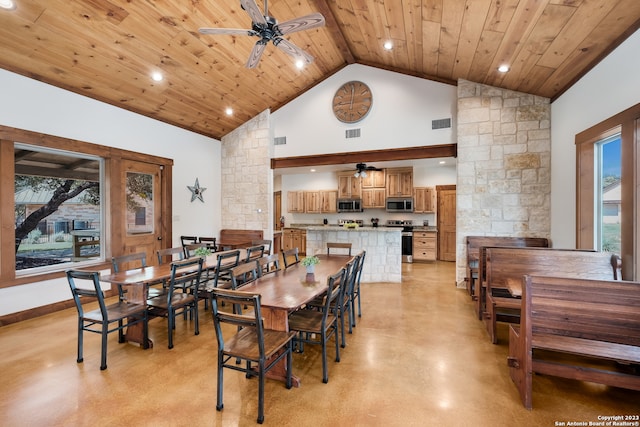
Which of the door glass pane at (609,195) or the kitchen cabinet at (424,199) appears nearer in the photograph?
the door glass pane at (609,195)

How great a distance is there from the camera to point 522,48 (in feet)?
11.6

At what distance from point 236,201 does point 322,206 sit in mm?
2754

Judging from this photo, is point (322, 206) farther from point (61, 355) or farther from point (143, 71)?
point (61, 355)

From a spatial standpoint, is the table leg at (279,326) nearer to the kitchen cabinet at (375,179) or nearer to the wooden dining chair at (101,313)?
the wooden dining chair at (101,313)

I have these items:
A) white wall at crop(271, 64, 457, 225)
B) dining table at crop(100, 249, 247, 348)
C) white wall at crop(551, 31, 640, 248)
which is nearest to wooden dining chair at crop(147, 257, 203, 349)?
dining table at crop(100, 249, 247, 348)

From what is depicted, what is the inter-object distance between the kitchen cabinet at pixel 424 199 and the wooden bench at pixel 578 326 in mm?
5658

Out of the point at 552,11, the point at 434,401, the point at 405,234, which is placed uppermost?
the point at 552,11

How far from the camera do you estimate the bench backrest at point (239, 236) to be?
662 centimetres

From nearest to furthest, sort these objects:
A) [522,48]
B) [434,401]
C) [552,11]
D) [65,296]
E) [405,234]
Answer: [434,401]
[552,11]
[522,48]
[65,296]
[405,234]

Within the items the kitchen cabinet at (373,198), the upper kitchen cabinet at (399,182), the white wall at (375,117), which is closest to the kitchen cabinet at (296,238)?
the kitchen cabinet at (373,198)

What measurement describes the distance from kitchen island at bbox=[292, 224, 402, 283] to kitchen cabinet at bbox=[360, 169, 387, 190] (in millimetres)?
2668

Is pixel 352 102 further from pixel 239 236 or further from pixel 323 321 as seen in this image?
pixel 323 321

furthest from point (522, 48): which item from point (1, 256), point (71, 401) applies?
point (1, 256)

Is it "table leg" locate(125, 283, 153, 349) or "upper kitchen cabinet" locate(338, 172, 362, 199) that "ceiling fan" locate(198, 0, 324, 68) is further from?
"upper kitchen cabinet" locate(338, 172, 362, 199)
